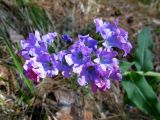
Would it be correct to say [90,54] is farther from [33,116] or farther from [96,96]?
[96,96]

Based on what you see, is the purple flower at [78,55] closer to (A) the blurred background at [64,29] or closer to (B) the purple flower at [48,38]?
(B) the purple flower at [48,38]

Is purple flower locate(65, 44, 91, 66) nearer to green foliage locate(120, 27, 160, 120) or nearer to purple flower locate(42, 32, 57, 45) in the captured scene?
purple flower locate(42, 32, 57, 45)

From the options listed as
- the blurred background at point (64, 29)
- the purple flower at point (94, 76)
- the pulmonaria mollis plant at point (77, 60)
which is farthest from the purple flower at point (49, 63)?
the blurred background at point (64, 29)

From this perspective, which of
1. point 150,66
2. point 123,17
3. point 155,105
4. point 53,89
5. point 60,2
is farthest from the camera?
point 123,17

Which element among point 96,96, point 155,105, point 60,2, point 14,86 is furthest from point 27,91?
point 60,2

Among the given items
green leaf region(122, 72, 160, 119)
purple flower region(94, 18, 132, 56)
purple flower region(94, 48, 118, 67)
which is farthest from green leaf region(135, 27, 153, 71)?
purple flower region(94, 48, 118, 67)

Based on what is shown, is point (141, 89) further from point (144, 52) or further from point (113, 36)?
point (113, 36)
